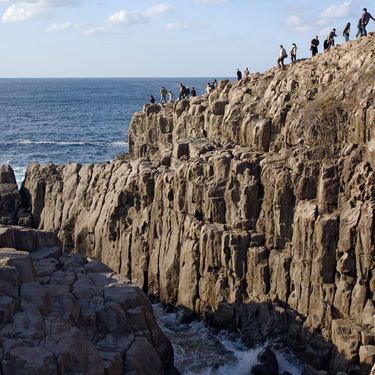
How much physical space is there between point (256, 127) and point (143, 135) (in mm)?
15682

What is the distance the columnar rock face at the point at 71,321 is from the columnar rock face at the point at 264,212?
618 centimetres

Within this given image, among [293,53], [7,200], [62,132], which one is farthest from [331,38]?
[62,132]

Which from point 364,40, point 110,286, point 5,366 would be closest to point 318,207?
point 110,286

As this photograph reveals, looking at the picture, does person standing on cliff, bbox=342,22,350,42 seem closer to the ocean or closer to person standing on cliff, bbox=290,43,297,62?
person standing on cliff, bbox=290,43,297,62

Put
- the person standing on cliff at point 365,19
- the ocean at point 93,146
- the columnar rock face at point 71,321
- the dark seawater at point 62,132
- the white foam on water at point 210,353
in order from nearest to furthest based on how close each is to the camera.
→ the columnar rock face at point 71,321 < the white foam on water at point 210,353 < the ocean at point 93,146 < the person standing on cliff at point 365,19 < the dark seawater at point 62,132

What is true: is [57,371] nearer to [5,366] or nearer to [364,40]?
[5,366]

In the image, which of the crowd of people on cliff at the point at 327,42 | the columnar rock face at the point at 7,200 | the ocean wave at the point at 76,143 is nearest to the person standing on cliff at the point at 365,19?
the crowd of people on cliff at the point at 327,42

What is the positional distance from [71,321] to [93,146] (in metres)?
56.5

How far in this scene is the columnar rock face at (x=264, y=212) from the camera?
25.4 metres

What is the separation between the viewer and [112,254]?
3509 centimetres

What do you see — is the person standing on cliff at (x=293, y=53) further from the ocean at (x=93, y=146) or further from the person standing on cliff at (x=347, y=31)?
the ocean at (x=93, y=146)

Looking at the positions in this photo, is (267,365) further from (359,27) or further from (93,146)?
(93,146)

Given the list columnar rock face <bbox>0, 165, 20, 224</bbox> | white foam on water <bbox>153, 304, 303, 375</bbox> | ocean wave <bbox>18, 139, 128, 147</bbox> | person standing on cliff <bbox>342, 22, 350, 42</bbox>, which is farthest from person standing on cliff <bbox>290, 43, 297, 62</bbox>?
ocean wave <bbox>18, 139, 128, 147</bbox>

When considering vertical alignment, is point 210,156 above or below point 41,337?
above
